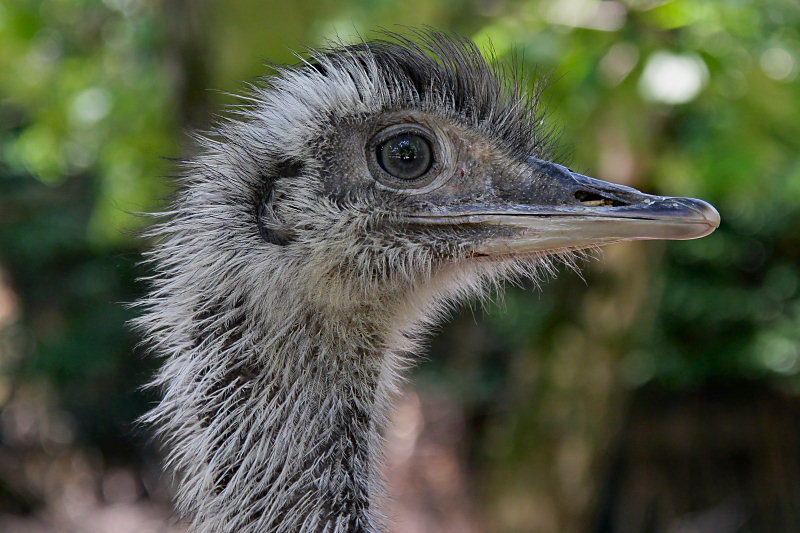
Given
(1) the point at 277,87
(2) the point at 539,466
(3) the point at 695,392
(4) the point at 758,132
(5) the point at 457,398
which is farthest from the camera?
(5) the point at 457,398

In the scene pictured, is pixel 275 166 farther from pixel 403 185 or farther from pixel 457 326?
pixel 457 326

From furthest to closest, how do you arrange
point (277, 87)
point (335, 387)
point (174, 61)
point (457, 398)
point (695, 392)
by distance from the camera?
point (457, 398) < point (695, 392) < point (174, 61) < point (277, 87) < point (335, 387)

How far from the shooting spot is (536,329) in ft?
20.3

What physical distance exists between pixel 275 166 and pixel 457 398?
6.14 metres

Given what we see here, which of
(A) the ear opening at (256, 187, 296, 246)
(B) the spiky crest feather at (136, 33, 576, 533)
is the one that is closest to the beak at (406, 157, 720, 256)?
(B) the spiky crest feather at (136, 33, 576, 533)

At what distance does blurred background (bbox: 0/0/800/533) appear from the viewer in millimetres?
3830

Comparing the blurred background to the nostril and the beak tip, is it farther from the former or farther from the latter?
the beak tip

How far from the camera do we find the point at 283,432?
2.28 meters

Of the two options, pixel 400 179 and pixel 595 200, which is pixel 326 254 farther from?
pixel 595 200

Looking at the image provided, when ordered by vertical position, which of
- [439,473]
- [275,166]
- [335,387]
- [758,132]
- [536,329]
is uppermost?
[758,132]

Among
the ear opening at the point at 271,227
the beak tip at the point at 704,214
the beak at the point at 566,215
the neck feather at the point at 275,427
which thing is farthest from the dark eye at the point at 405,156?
the beak tip at the point at 704,214

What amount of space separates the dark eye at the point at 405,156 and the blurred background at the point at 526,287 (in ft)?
2.39

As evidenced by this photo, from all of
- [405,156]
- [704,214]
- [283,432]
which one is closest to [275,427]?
[283,432]

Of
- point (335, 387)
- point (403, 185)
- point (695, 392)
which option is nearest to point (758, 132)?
point (403, 185)
